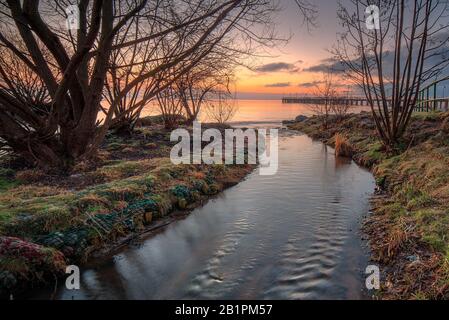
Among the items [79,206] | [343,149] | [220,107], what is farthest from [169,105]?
[79,206]

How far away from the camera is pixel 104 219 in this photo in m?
7.37

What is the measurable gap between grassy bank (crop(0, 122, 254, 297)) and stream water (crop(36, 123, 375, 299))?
1.61 feet

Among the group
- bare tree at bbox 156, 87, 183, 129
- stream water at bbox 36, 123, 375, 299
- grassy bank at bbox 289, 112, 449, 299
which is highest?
bare tree at bbox 156, 87, 183, 129

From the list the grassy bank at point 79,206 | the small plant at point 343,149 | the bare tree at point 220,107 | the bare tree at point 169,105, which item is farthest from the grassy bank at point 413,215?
the bare tree at point 220,107

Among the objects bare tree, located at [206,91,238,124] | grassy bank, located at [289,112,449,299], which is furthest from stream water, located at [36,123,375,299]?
bare tree, located at [206,91,238,124]

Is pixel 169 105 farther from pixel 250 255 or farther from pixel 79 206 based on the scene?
pixel 250 255

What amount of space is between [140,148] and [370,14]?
11.2 metres

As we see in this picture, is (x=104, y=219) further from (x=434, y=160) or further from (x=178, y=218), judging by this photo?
(x=434, y=160)

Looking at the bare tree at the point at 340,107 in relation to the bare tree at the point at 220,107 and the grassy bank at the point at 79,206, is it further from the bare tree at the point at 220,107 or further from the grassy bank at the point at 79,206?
the grassy bank at the point at 79,206

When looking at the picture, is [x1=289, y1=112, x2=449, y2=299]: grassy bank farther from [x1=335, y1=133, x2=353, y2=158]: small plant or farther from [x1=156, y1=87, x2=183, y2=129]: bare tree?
[x1=156, y1=87, x2=183, y2=129]: bare tree

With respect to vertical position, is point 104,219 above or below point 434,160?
below

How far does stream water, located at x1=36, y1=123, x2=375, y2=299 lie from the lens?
18.0 feet

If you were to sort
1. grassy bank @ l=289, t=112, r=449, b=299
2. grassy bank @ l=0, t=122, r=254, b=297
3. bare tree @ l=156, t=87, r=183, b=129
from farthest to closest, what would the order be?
1. bare tree @ l=156, t=87, r=183, b=129
2. grassy bank @ l=0, t=122, r=254, b=297
3. grassy bank @ l=289, t=112, r=449, b=299
